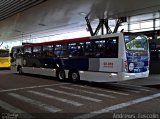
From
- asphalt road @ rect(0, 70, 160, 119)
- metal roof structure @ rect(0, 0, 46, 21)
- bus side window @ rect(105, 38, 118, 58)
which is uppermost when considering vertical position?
metal roof structure @ rect(0, 0, 46, 21)

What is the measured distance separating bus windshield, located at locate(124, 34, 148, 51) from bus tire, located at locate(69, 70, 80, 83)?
4.00 metres

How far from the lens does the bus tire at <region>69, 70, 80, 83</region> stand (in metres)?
15.0

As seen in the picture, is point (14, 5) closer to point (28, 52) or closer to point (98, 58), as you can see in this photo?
point (28, 52)

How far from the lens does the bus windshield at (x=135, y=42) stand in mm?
12461

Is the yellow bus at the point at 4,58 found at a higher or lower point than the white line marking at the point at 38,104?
higher

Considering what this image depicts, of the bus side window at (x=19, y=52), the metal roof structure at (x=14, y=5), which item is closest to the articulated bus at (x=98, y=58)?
the metal roof structure at (x=14, y=5)

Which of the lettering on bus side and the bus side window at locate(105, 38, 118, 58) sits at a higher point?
the bus side window at locate(105, 38, 118, 58)

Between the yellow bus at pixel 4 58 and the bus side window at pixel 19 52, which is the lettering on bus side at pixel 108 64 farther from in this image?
the yellow bus at pixel 4 58

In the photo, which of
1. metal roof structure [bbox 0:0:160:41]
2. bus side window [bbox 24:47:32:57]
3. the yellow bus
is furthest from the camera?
the yellow bus

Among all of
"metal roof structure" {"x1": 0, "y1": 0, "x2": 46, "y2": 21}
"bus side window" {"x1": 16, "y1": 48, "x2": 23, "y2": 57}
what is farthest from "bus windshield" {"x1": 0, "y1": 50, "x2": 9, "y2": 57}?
"bus side window" {"x1": 16, "y1": 48, "x2": 23, "y2": 57}

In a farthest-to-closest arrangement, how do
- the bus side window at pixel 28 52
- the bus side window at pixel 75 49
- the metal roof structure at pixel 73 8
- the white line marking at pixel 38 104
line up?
the bus side window at pixel 28 52
the metal roof structure at pixel 73 8
the bus side window at pixel 75 49
the white line marking at pixel 38 104

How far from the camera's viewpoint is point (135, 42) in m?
12.9

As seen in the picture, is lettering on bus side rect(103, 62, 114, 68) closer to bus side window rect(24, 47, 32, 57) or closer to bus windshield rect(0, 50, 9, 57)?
bus side window rect(24, 47, 32, 57)

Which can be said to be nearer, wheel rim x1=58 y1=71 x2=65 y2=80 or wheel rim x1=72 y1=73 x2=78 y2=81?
wheel rim x1=72 y1=73 x2=78 y2=81
